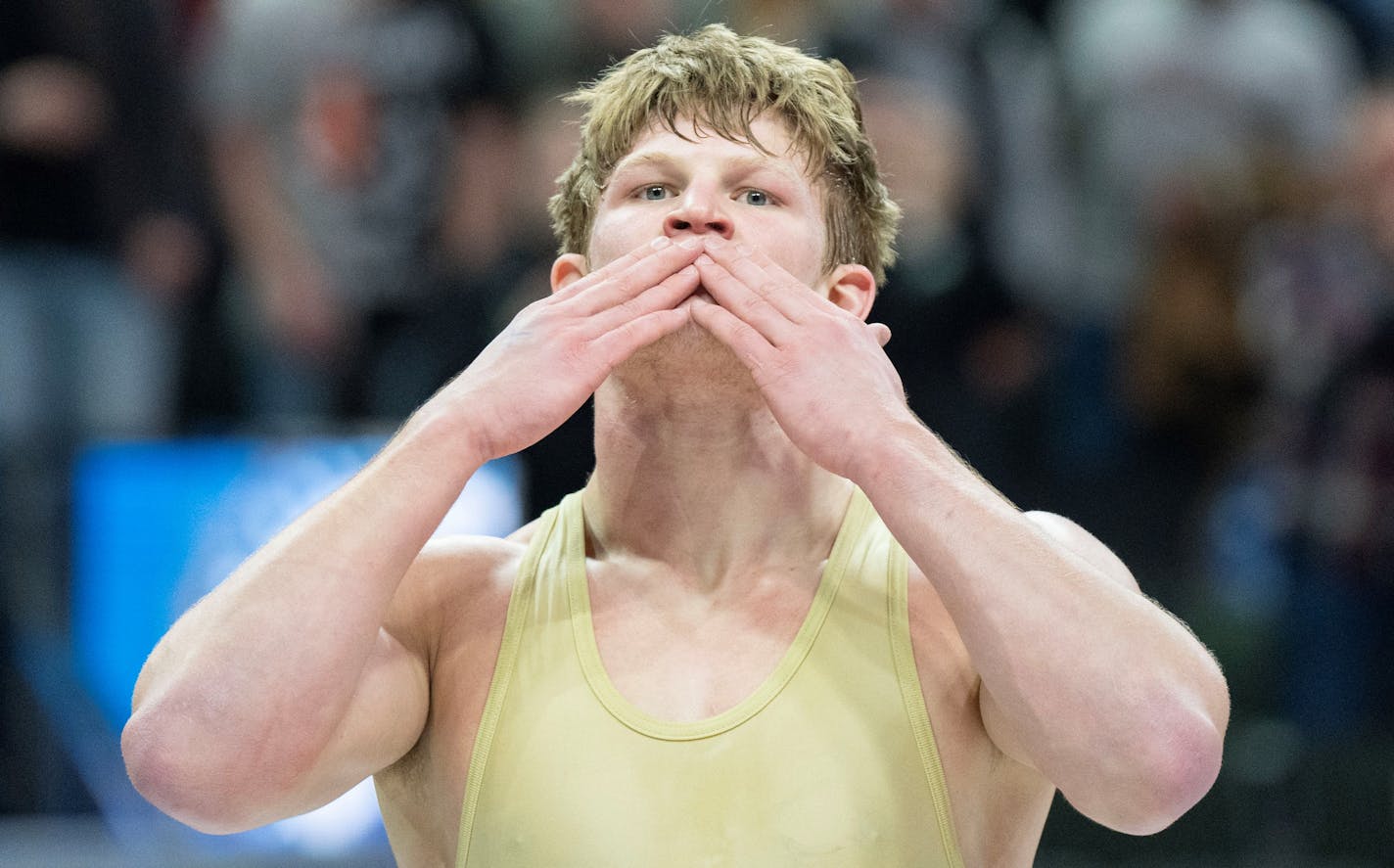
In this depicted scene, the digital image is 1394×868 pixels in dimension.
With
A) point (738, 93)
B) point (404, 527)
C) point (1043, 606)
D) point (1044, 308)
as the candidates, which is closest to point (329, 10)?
point (1044, 308)

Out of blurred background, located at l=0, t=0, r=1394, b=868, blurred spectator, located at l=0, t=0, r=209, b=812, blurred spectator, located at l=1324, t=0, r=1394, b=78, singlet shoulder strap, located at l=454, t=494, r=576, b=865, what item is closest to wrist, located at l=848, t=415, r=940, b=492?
singlet shoulder strap, located at l=454, t=494, r=576, b=865

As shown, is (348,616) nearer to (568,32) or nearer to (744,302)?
(744,302)

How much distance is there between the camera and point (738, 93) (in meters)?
2.83

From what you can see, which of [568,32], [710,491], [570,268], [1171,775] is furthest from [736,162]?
[568,32]

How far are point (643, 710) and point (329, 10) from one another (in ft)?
14.8

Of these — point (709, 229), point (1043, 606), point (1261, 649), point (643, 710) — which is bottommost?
point (1261, 649)

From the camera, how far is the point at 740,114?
9.25ft

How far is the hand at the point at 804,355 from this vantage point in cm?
254

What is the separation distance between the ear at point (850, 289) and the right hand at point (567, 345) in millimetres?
377

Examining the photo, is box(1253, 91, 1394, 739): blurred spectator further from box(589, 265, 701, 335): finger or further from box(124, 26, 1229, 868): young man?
box(589, 265, 701, 335): finger

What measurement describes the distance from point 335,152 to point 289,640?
435 cm

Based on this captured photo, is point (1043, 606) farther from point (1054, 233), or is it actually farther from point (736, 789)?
point (1054, 233)

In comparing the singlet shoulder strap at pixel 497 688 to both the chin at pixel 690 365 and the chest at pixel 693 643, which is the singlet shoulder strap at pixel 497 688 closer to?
the chest at pixel 693 643

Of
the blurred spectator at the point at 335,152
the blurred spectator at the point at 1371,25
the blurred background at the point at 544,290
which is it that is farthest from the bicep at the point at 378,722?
the blurred spectator at the point at 1371,25
